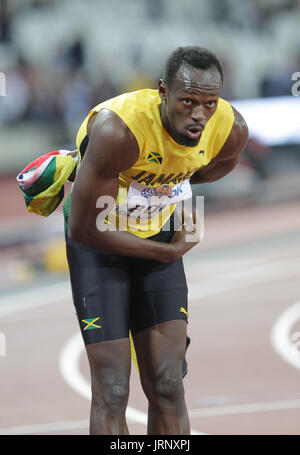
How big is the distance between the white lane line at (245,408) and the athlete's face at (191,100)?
2.77 metres

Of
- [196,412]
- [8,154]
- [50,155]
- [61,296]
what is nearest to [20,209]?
[8,154]

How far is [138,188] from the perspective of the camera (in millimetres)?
4484

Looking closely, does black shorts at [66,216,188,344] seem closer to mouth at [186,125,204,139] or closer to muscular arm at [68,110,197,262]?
muscular arm at [68,110,197,262]

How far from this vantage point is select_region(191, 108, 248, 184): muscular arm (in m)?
4.68

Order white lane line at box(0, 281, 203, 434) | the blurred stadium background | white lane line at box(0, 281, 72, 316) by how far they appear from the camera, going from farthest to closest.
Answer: the blurred stadium background
white lane line at box(0, 281, 72, 316)
white lane line at box(0, 281, 203, 434)

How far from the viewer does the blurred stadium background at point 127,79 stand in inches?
640

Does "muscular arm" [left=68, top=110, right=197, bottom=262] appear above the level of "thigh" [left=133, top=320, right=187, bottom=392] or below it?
above

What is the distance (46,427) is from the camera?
6.18 metres

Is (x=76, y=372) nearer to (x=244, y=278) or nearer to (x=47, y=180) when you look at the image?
(x=47, y=180)

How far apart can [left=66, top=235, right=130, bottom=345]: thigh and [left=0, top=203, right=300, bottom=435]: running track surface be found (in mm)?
1748

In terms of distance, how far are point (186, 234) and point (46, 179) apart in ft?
2.70

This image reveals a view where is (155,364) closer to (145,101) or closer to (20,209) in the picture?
(145,101)

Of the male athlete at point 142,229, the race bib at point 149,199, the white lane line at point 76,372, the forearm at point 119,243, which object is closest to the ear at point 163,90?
the male athlete at point 142,229

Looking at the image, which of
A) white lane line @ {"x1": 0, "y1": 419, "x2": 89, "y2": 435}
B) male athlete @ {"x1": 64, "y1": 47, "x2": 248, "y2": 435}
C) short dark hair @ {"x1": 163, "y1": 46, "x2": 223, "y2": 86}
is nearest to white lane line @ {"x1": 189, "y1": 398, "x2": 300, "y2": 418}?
white lane line @ {"x1": 0, "y1": 419, "x2": 89, "y2": 435}
